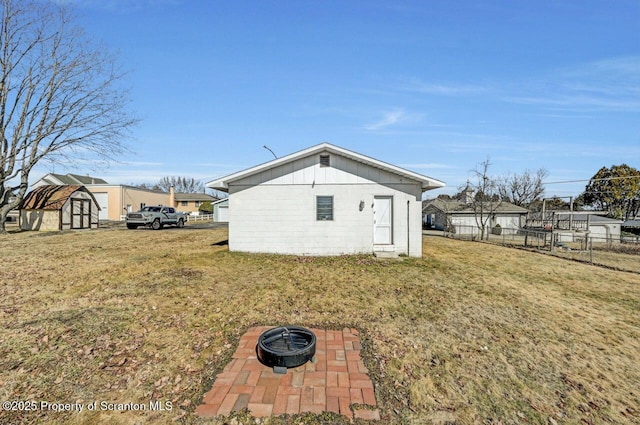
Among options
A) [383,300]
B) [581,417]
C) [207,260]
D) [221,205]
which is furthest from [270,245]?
[221,205]

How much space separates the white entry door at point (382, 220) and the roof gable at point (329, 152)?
1.15 meters

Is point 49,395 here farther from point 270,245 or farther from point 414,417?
point 270,245

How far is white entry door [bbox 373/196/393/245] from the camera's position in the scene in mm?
11430

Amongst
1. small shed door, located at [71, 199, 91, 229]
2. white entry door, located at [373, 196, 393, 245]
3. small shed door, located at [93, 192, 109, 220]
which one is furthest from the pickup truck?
white entry door, located at [373, 196, 393, 245]

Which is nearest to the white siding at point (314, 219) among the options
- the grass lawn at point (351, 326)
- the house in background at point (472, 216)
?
the grass lawn at point (351, 326)

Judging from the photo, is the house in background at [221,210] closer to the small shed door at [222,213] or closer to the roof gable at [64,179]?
the small shed door at [222,213]

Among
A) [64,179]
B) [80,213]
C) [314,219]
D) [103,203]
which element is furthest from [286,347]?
[64,179]

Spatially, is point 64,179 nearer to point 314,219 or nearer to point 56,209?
point 56,209

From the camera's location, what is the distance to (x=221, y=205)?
124ft

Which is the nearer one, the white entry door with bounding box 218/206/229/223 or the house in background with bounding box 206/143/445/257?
the house in background with bounding box 206/143/445/257

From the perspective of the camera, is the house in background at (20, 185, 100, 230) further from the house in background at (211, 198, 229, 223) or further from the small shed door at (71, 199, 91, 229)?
the house in background at (211, 198, 229, 223)

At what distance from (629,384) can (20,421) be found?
7296mm

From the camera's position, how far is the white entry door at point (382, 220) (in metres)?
11.4

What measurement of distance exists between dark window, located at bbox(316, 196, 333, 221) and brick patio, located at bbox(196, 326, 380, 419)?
7.20m
